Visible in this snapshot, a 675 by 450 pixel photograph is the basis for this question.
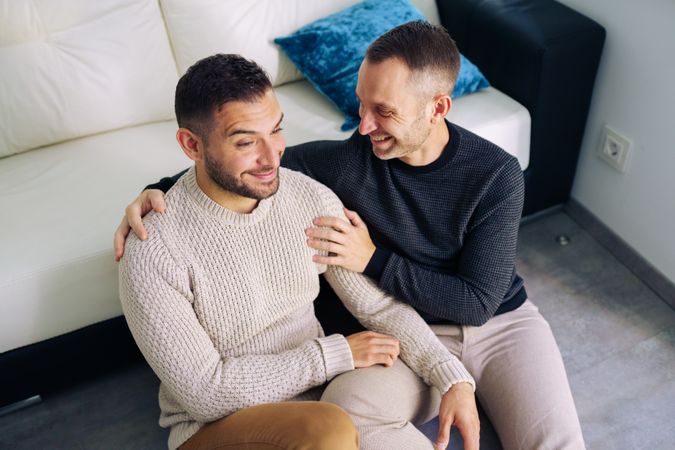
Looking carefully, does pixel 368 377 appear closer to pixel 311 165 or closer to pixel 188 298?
pixel 188 298

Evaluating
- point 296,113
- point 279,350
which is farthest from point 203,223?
point 296,113

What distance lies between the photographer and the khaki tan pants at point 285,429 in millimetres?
1021

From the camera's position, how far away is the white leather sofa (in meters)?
1.51

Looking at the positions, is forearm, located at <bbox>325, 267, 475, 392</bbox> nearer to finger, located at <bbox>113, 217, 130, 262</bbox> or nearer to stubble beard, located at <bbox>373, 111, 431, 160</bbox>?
stubble beard, located at <bbox>373, 111, 431, 160</bbox>

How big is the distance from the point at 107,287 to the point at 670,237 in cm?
151

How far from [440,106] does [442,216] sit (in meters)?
0.23

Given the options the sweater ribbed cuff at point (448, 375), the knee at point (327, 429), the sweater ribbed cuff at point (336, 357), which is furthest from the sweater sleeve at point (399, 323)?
the knee at point (327, 429)

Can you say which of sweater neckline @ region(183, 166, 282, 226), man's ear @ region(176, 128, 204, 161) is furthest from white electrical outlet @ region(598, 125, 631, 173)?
man's ear @ region(176, 128, 204, 161)

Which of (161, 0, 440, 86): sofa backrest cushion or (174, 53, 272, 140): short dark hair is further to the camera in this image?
(161, 0, 440, 86): sofa backrest cushion

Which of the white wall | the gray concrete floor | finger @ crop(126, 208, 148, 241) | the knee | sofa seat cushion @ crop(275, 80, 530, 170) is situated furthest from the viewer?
sofa seat cushion @ crop(275, 80, 530, 170)

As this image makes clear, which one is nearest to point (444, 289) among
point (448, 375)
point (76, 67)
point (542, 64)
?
point (448, 375)

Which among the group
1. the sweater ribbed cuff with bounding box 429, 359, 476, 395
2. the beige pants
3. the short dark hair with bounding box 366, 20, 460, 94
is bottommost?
the beige pants

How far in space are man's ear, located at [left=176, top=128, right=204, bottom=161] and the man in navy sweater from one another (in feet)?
0.39

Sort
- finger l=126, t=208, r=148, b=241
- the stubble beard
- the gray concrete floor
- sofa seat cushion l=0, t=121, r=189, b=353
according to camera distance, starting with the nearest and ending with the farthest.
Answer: finger l=126, t=208, r=148, b=241 < the stubble beard < sofa seat cushion l=0, t=121, r=189, b=353 < the gray concrete floor
